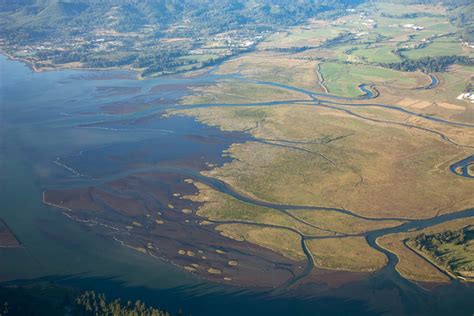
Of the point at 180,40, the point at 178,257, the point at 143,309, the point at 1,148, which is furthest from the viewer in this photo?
the point at 180,40

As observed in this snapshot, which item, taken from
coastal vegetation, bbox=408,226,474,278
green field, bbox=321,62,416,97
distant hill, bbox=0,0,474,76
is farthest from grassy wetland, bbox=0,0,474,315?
distant hill, bbox=0,0,474,76

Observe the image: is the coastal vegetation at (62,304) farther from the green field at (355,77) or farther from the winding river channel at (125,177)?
the green field at (355,77)

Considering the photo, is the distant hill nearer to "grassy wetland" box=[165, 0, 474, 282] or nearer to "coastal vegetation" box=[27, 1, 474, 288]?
"coastal vegetation" box=[27, 1, 474, 288]

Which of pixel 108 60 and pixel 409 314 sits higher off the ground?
pixel 108 60

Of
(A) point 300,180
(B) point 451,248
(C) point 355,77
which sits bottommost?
(B) point 451,248

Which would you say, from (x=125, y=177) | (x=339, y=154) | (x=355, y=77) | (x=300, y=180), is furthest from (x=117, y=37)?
(x=300, y=180)

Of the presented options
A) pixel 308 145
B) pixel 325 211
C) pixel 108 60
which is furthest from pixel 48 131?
pixel 108 60

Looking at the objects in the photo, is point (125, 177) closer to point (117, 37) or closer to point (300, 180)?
point (300, 180)

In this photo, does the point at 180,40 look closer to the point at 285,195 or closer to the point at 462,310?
the point at 285,195

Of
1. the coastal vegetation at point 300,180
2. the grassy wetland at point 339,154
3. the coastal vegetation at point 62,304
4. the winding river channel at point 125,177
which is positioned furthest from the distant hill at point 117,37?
the coastal vegetation at point 62,304
